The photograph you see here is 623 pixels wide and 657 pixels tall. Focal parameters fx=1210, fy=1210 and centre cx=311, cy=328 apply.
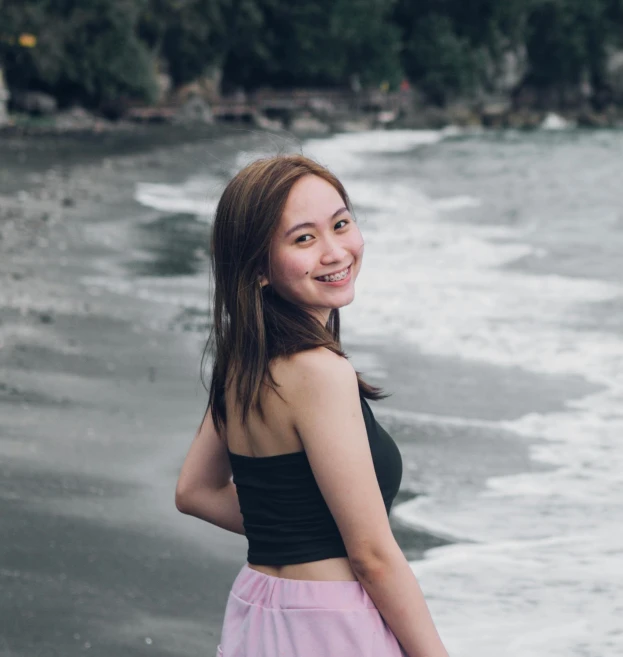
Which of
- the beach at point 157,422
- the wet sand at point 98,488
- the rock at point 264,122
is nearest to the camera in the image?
the wet sand at point 98,488

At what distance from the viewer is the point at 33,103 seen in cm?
6344

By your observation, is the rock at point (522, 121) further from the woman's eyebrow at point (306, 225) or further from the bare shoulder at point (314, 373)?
the bare shoulder at point (314, 373)

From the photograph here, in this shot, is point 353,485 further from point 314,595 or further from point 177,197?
point 177,197

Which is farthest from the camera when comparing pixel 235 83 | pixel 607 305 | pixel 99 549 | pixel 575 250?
pixel 235 83

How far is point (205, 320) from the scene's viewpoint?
432 inches

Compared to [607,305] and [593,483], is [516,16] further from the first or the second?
[593,483]

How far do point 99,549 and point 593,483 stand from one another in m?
2.87

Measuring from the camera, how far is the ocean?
4977 mm

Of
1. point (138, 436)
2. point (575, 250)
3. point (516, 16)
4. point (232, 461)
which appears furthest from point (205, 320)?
point (516, 16)

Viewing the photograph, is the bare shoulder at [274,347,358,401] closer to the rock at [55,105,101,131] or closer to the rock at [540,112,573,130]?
the rock at [55,105,101,131]

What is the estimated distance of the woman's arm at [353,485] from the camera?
2146mm

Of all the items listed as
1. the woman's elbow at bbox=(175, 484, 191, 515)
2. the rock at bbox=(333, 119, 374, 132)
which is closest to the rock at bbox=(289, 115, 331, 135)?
the rock at bbox=(333, 119, 374, 132)

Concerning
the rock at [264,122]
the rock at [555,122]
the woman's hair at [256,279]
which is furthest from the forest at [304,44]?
the woman's hair at [256,279]

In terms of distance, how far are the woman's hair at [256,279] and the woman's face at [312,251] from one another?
18 mm
